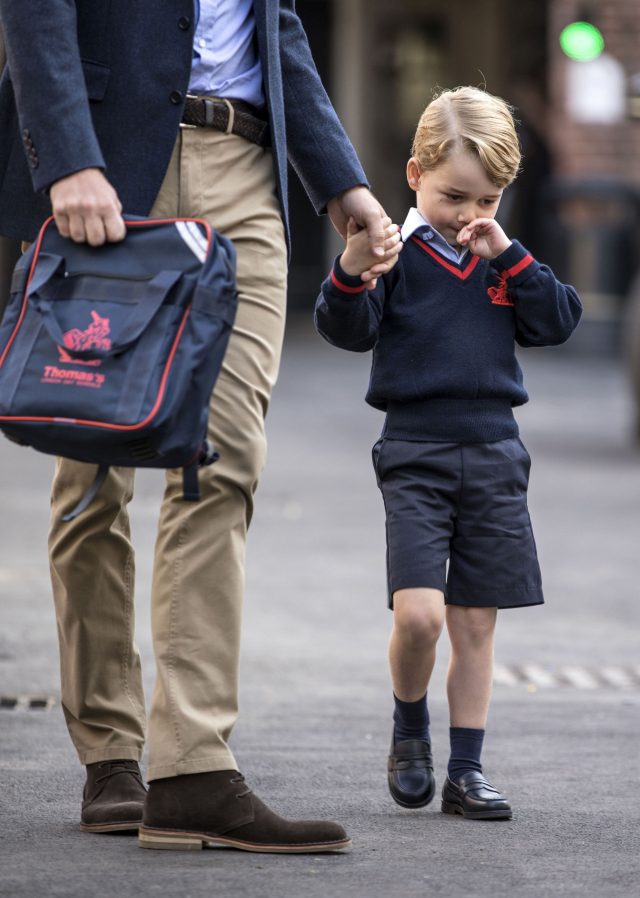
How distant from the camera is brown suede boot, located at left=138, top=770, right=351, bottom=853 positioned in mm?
3711

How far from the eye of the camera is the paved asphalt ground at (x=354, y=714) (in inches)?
143

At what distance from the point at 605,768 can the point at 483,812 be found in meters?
0.71

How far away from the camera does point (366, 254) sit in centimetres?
402

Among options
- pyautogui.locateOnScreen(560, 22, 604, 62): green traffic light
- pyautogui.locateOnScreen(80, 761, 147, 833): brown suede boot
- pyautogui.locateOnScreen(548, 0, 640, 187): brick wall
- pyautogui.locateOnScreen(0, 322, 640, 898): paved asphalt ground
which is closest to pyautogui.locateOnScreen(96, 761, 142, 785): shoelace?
pyautogui.locateOnScreen(80, 761, 147, 833): brown suede boot

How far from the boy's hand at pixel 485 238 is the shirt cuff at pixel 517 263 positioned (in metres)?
0.01

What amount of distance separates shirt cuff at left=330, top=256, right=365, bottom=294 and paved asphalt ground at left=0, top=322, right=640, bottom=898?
1.09 m

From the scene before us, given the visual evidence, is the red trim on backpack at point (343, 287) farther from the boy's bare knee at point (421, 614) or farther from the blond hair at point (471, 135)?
the boy's bare knee at point (421, 614)

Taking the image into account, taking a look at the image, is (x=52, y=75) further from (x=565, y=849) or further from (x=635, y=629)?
(x=635, y=629)

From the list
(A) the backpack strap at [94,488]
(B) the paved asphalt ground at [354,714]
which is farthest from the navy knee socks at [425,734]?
(A) the backpack strap at [94,488]

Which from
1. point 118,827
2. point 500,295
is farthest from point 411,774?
point 500,295

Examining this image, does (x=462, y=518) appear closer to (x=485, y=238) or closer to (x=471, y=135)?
(x=485, y=238)

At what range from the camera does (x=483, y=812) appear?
13.7 feet

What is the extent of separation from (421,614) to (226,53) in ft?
3.95

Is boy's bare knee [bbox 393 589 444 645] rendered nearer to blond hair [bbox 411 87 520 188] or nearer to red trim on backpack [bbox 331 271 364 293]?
red trim on backpack [bbox 331 271 364 293]
